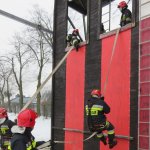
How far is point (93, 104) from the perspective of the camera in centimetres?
696

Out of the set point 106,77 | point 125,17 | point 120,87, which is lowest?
point 120,87

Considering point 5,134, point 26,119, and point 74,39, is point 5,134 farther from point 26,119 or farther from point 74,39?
point 26,119

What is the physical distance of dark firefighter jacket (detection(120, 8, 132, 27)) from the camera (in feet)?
25.1

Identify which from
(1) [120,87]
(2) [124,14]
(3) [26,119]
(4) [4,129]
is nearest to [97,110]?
(1) [120,87]

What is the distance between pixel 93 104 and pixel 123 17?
7.68 ft

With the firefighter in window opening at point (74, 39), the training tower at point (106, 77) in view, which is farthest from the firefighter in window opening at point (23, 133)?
the firefighter in window opening at point (74, 39)

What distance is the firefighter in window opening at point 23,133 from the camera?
4262mm

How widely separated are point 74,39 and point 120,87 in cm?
248

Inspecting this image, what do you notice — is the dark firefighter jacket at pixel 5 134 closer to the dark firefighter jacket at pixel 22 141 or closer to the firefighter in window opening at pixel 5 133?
the firefighter in window opening at pixel 5 133

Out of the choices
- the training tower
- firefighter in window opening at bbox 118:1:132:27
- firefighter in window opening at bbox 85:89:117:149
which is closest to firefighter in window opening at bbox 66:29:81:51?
the training tower

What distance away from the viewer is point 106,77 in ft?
26.0

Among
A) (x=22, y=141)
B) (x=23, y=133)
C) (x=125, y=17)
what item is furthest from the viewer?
(x=125, y=17)

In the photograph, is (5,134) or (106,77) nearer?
(106,77)

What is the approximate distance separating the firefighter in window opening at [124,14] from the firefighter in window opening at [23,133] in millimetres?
3925
